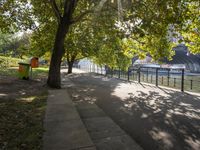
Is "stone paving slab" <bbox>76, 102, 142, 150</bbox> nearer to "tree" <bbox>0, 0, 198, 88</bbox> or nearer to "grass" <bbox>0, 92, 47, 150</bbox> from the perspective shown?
"grass" <bbox>0, 92, 47, 150</bbox>

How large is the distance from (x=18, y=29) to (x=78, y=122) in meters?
13.3

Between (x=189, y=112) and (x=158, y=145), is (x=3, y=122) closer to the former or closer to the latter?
(x=158, y=145)

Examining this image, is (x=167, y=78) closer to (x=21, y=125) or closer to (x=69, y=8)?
(x=69, y=8)

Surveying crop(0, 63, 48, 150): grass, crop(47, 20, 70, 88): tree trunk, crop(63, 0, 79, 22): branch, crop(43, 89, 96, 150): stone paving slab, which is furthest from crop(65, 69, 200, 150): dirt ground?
crop(63, 0, 79, 22): branch

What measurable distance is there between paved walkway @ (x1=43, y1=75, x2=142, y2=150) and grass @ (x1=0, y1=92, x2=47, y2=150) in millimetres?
224

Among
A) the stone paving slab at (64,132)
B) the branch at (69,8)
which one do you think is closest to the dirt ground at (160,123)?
the stone paving slab at (64,132)

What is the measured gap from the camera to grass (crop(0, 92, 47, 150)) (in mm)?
4201

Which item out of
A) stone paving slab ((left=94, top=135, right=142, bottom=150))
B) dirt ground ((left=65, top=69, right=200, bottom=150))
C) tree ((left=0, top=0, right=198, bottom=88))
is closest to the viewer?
stone paving slab ((left=94, top=135, right=142, bottom=150))

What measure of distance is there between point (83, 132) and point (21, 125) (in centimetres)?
176

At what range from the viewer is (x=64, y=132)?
15.7ft

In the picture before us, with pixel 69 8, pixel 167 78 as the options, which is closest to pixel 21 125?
pixel 69 8

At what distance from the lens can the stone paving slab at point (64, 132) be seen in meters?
4.06

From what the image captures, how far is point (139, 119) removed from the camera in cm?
602

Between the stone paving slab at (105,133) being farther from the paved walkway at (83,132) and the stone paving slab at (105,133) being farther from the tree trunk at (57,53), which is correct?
the tree trunk at (57,53)
